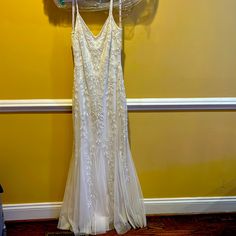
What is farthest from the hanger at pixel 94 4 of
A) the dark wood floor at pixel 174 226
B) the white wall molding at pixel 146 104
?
the dark wood floor at pixel 174 226

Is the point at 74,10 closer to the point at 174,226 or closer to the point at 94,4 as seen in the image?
the point at 94,4

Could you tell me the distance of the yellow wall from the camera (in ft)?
6.99

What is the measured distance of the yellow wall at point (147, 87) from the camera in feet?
6.99

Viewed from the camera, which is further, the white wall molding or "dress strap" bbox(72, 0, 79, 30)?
the white wall molding

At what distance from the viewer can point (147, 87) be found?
2.26m

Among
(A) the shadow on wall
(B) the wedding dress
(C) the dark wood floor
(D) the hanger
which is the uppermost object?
(D) the hanger

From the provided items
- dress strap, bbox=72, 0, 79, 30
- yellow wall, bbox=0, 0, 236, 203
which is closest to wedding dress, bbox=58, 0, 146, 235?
dress strap, bbox=72, 0, 79, 30

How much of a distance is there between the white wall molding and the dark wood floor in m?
0.77

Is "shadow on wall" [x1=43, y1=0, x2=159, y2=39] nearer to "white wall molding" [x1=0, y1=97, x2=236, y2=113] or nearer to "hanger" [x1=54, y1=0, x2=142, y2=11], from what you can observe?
"hanger" [x1=54, y1=0, x2=142, y2=11]

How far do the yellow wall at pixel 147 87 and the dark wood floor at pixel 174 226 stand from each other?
0.16 metres

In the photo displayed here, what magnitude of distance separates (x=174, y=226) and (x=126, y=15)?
142 cm

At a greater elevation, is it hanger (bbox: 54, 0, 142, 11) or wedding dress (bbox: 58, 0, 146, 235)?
hanger (bbox: 54, 0, 142, 11)

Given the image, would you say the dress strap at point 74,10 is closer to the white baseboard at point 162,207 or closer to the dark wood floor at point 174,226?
the white baseboard at point 162,207

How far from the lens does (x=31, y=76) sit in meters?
2.17
